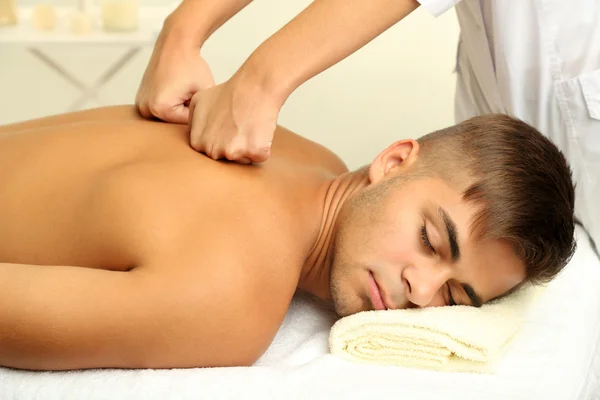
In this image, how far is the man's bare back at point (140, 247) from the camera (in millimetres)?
1257

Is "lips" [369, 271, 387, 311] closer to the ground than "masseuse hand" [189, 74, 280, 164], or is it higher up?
closer to the ground

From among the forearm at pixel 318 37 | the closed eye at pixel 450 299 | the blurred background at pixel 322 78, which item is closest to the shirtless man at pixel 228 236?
the closed eye at pixel 450 299

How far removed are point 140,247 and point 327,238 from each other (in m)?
0.43

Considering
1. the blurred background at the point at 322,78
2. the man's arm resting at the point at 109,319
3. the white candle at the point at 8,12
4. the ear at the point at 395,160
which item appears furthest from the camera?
the blurred background at the point at 322,78

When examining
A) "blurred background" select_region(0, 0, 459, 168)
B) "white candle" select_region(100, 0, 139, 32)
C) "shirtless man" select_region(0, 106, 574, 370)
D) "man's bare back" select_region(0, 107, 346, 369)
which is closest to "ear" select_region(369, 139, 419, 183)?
"shirtless man" select_region(0, 106, 574, 370)

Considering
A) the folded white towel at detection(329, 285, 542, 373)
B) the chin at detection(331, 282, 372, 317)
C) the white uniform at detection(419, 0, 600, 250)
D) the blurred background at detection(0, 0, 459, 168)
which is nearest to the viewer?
the folded white towel at detection(329, 285, 542, 373)

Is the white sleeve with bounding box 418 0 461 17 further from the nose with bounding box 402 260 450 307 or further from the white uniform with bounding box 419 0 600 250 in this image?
the nose with bounding box 402 260 450 307

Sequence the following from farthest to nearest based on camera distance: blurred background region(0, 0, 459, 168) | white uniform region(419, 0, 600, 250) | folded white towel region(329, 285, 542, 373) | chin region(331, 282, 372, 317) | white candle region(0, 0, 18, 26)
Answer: blurred background region(0, 0, 459, 168) → white candle region(0, 0, 18, 26) → white uniform region(419, 0, 600, 250) → chin region(331, 282, 372, 317) → folded white towel region(329, 285, 542, 373)

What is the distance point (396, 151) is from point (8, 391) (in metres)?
0.87

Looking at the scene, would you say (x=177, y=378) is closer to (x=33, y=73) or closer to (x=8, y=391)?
(x=8, y=391)

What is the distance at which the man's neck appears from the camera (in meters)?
1.63

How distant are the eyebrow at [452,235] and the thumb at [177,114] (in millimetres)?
579

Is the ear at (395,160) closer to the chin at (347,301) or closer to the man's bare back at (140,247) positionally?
the man's bare back at (140,247)

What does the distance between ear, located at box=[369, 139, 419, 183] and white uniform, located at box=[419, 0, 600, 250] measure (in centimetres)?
37
